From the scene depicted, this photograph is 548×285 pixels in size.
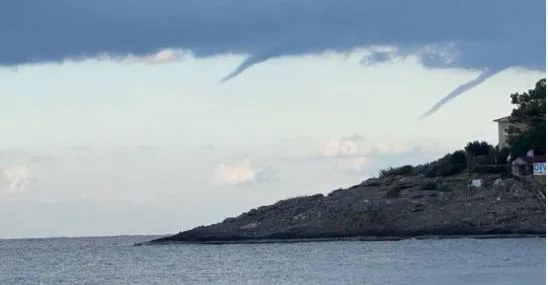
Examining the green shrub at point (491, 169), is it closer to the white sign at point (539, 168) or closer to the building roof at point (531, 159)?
the building roof at point (531, 159)

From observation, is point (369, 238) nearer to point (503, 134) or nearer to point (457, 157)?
point (457, 157)

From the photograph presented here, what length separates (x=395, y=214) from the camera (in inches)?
3969

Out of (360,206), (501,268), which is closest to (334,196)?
(360,206)

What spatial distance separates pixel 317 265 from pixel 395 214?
33.1 metres

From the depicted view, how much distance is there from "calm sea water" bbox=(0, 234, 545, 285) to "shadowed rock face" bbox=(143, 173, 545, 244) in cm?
380

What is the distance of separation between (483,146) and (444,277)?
212ft

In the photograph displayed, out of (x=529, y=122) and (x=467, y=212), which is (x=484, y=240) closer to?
(x=467, y=212)

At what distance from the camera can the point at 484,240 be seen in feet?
296

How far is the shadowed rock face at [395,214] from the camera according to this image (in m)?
95.3

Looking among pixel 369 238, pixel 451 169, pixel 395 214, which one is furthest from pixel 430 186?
pixel 369 238

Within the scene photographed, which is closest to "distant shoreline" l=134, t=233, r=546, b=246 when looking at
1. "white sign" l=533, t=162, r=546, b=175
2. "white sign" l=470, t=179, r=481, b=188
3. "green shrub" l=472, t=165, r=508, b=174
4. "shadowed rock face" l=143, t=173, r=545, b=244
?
"shadowed rock face" l=143, t=173, r=545, b=244

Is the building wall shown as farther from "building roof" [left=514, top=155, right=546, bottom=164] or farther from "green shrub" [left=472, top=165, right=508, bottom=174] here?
"building roof" [left=514, top=155, right=546, bottom=164]

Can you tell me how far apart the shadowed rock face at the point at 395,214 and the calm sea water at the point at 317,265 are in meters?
3.80

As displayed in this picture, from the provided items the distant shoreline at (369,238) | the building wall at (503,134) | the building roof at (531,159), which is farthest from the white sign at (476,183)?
the building wall at (503,134)
